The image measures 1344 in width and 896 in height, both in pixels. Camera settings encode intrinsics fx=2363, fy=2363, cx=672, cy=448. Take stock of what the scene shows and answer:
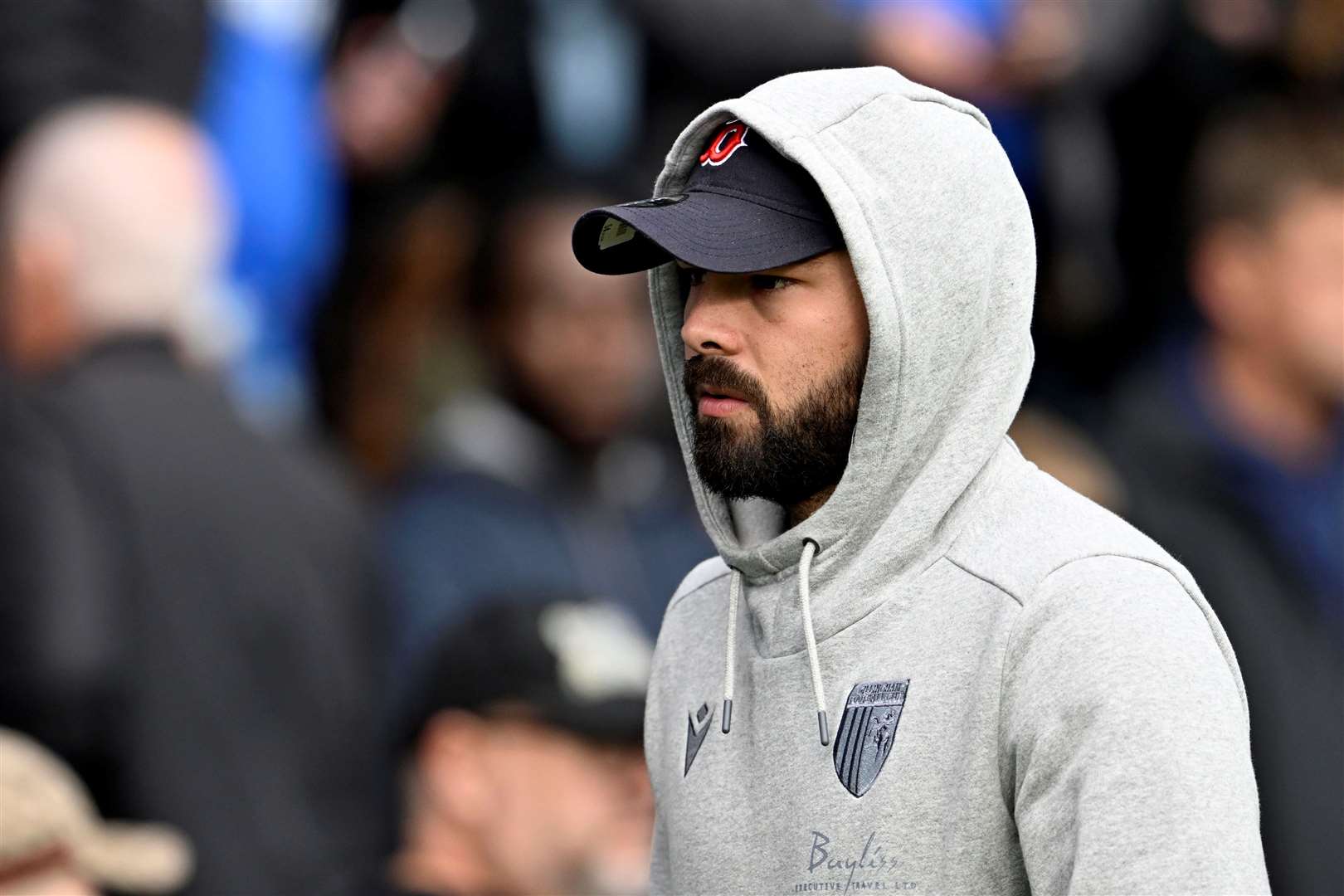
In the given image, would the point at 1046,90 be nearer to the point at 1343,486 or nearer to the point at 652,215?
the point at 1343,486

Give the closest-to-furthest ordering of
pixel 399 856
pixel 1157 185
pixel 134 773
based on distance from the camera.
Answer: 1. pixel 134 773
2. pixel 399 856
3. pixel 1157 185

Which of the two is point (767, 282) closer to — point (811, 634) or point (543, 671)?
point (811, 634)

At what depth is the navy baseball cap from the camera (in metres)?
2.45

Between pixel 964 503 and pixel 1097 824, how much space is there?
0.43 metres

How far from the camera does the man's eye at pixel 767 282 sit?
2.53m

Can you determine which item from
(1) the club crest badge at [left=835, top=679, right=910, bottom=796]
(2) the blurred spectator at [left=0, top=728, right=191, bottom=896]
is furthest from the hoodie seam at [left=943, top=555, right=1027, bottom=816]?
(2) the blurred spectator at [left=0, top=728, right=191, bottom=896]

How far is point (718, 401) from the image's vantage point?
101 inches

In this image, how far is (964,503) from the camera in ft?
8.24

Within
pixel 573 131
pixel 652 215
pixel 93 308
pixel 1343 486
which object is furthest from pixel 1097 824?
pixel 573 131

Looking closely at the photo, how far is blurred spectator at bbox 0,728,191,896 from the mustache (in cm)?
142

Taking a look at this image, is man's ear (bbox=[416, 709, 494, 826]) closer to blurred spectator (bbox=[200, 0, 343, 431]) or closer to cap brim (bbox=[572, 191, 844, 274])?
blurred spectator (bbox=[200, 0, 343, 431])

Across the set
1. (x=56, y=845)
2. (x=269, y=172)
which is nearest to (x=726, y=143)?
(x=56, y=845)

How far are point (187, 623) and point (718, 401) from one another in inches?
97.2

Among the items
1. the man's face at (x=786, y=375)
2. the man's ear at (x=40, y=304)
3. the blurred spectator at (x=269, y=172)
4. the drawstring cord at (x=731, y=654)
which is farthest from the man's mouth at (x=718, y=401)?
the blurred spectator at (x=269, y=172)
